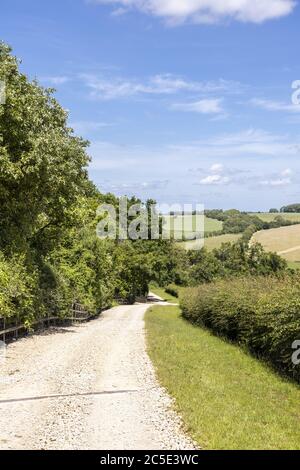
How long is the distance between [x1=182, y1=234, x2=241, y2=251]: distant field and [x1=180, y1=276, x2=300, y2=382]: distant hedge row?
120113 millimetres

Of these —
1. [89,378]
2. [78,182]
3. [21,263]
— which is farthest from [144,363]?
[78,182]

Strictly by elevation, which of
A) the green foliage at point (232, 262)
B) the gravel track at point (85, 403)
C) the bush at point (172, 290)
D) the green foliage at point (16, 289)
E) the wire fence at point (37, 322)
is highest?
the green foliage at point (16, 289)

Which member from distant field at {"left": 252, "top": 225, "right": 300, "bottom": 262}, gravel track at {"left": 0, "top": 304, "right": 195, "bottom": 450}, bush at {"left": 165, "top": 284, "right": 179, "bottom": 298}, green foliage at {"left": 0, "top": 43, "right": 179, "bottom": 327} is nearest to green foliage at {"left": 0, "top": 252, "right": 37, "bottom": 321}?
green foliage at {"left": 0, "top": 43, "right": 179, "bottom": 327}

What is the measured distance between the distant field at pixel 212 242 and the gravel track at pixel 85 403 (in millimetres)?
134680

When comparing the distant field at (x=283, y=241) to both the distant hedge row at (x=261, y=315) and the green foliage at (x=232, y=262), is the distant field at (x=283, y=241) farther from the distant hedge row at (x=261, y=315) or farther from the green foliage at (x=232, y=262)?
the distant hedge row at (x=261, y=315)

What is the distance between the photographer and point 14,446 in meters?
8.58

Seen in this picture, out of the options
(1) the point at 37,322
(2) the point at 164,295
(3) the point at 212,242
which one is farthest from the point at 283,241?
(1) the point at 37,322

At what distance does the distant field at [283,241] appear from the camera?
5148 inches

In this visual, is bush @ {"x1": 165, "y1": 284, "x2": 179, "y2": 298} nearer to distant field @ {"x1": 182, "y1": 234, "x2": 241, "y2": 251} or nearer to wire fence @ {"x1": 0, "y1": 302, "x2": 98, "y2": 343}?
distant field @ {"x1": 182, "y1": 234, "x2": 241, "y2": 251}

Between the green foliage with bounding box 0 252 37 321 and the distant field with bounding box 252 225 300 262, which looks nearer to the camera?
the green foliage with bounding box 0 252 37 321

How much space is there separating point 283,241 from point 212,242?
28.8 m

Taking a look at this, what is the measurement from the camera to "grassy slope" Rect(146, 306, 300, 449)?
938 cm

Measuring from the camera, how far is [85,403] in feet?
38.7

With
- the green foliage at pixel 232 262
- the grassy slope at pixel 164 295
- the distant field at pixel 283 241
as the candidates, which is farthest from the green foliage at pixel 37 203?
the distant field at pixel 283 241
